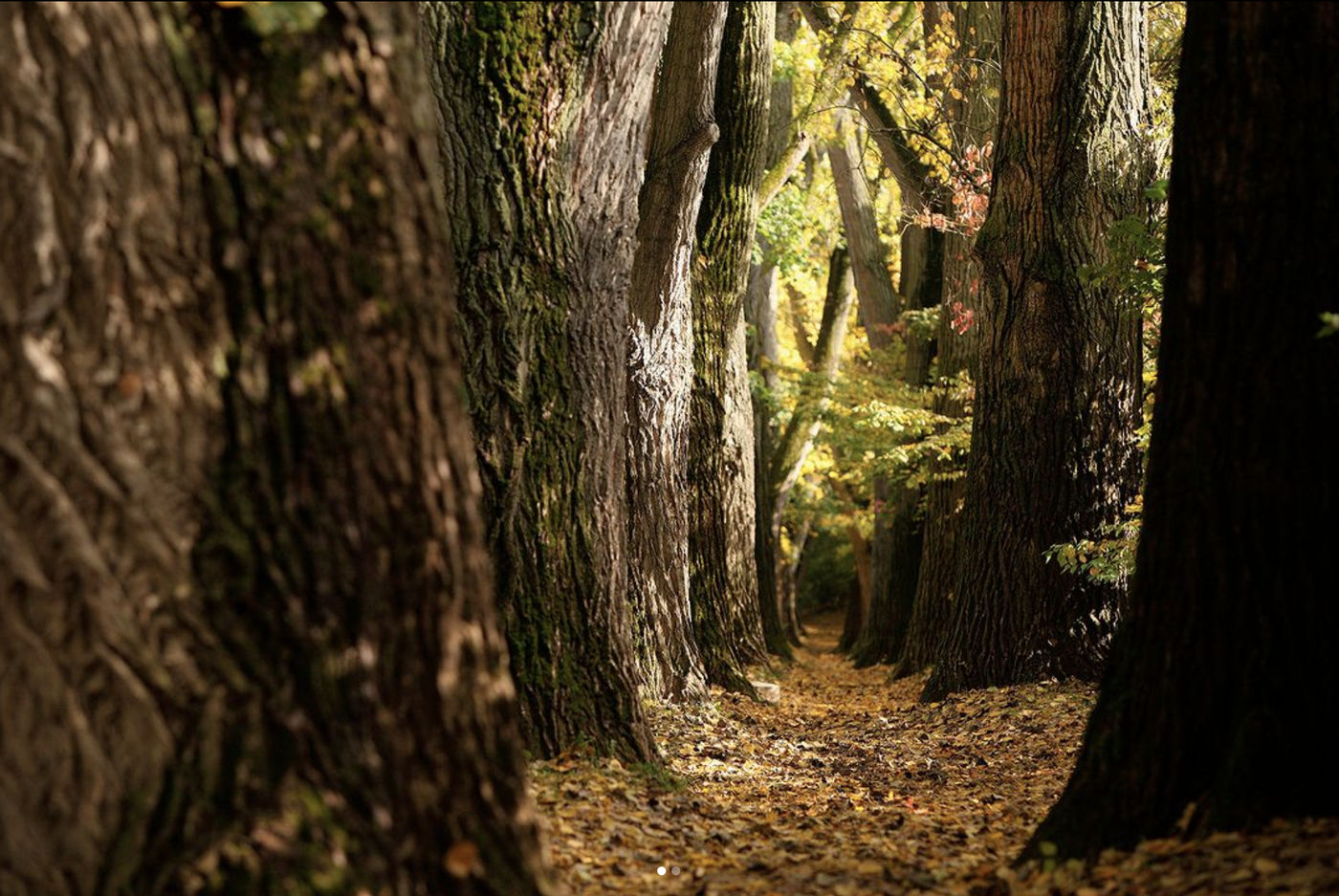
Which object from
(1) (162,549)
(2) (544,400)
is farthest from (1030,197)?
(1) (162,549)

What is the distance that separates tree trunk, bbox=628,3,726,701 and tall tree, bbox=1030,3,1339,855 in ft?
17.2

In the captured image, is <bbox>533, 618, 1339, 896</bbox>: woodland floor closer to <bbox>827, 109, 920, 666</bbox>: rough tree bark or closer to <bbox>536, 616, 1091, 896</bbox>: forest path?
<bbox>536, 616, 1091, 896</bbox>: forest path

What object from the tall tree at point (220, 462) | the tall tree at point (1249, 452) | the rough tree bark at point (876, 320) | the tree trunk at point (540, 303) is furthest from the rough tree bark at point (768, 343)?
the tall tree at point (220, 462)

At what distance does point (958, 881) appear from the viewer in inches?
190

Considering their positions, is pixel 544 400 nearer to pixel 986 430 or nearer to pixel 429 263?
pixel 429 263

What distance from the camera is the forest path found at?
5.04m

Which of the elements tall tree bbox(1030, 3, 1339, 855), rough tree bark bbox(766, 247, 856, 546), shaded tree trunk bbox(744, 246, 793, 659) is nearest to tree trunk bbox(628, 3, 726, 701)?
shaded tree trunk bbox(744, 246, 793, 659)

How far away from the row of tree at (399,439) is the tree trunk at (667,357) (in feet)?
7.50

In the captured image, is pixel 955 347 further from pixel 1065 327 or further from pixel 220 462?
pixel 220 462

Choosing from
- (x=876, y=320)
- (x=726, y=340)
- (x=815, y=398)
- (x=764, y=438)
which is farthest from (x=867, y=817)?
(x=764, y=438)

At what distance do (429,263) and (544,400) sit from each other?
288 cm

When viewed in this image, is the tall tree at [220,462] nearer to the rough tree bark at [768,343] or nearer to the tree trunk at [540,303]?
the tree trunk at [540,303]

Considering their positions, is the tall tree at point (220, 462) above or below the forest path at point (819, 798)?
above

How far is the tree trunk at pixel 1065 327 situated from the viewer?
10125 millimetres
